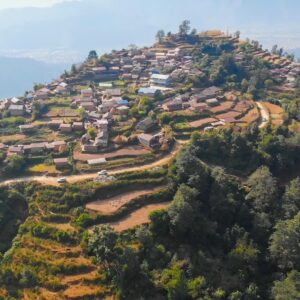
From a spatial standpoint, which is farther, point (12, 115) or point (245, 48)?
point (245, 48)

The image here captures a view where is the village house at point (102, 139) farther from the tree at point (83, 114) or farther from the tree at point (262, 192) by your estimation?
the tree at point (262, 192)

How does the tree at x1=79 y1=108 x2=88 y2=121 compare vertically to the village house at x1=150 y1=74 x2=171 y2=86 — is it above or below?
below

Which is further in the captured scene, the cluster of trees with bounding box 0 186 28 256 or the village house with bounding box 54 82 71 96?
the village house with bounding box 54 82 71 96

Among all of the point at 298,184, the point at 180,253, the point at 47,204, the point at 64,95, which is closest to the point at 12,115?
the point at 64,95

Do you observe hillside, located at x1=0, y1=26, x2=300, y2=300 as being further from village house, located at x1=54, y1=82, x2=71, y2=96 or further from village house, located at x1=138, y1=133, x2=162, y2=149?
→ village house, located at x1=54, y1=82, x2=71, y2=96

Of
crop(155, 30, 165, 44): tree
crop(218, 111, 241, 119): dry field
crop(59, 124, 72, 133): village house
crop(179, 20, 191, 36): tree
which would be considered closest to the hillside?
crop(59, 124, 72, 133): village house

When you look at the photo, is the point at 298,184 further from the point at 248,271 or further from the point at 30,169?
the point at 30,169

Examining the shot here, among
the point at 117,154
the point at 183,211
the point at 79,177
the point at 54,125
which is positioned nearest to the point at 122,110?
the point at 54,125
